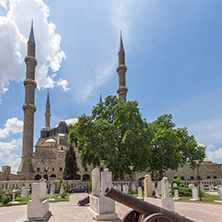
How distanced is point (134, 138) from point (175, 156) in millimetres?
8181

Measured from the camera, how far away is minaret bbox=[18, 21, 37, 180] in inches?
1859

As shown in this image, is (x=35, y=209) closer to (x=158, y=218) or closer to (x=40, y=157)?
(x=158, y=218)

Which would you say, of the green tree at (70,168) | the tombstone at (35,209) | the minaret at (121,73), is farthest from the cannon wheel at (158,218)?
the minaret at (121,73)

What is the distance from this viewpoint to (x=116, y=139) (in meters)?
26.2

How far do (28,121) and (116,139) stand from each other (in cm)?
2808

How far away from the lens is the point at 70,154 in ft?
153

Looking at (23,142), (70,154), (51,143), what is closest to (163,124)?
(70,154)

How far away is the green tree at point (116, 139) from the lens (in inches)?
975

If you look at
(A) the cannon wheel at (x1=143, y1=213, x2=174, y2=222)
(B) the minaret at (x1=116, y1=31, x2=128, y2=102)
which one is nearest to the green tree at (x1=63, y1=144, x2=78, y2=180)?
(B) the minaret at (x1=116, y1=31, x2=128, y2=102)

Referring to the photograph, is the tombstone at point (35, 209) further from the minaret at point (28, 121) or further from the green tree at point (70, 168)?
the minaret at point (28, 121)

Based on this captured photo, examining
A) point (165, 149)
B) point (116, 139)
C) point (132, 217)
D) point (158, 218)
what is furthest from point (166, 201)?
point (165, 149)

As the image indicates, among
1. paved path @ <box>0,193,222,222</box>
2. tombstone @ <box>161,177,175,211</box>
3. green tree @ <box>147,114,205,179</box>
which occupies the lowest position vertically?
paved path @ <box>0,193,222,222</box>

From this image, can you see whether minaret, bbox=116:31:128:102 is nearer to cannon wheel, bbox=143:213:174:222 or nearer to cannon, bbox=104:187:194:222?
cannon, bbox=104:187:194:222

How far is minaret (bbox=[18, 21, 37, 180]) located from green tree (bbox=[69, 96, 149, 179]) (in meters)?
22.9
